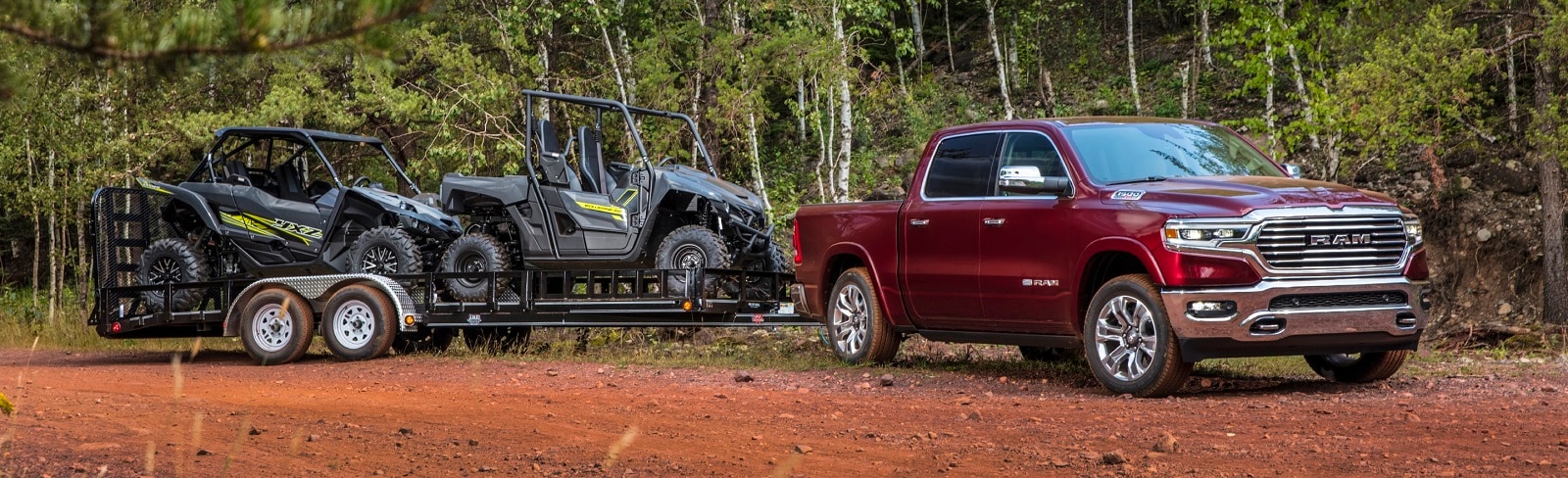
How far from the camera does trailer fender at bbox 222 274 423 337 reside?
14.1 meters

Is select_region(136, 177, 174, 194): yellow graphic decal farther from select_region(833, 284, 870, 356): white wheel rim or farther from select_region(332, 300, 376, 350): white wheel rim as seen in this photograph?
select_region(833, 284, 870, 356): white wheel rim

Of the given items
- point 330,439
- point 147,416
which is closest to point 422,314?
point 147,416

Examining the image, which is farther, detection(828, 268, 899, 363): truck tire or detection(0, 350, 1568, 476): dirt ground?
detection(828, 268, 899, 363): truck tire

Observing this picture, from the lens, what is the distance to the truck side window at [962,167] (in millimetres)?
10648

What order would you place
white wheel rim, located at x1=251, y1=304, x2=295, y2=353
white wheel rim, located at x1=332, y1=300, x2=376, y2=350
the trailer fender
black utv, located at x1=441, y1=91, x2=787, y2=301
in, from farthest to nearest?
1. white wheel rim, located at x1=251, y1=304, x2=295, y2=353
2. white wheel rim, located at x1=332, y1=300, x2=376, y2=350
3. the trailer fender
4. black utv, located at x1=441, y1=91, x2=787, y2=301

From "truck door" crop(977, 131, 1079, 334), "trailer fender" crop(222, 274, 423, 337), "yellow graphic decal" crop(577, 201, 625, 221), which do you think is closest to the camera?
"truck door" crop(977, 131, 1079, 334)

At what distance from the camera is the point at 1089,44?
33344 mm

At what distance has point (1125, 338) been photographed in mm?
9406

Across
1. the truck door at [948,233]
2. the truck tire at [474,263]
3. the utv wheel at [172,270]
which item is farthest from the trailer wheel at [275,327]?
the truck door at [948,233]

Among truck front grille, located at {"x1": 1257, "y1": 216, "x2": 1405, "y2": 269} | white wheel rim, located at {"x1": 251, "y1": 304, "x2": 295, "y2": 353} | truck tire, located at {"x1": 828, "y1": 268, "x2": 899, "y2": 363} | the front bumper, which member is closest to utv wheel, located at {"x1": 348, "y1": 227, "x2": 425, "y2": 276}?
white wheel rim, located at {"x1": 251, "y1": 304, "x2": 295, "y2": 353}

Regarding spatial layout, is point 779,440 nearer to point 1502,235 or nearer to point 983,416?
point 983,416

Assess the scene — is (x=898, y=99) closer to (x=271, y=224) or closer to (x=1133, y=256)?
(x=271, y=224)

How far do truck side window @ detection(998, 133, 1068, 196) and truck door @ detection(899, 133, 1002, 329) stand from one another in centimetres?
Result: 14

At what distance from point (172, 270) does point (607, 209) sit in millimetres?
5227
